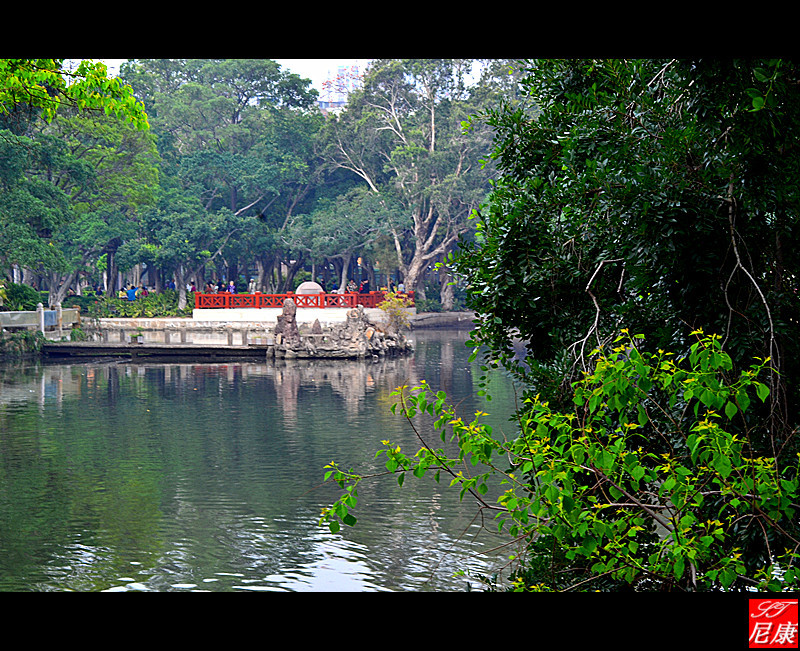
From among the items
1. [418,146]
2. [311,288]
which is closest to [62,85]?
[311,288]

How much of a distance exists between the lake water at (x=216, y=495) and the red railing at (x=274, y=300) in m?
16.7

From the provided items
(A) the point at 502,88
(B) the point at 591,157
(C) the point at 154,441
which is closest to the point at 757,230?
(B) the point at 591,157

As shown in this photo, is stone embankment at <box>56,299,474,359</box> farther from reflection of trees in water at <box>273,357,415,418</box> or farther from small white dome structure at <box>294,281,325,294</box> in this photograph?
small white dome structure at <box>294,281,325,294</box>

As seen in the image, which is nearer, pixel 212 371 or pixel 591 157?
pixel 591 157

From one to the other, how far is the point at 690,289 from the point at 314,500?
797cm

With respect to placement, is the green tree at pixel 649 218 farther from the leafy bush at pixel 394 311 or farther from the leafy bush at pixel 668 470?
the leafy bush at pixel 394 311

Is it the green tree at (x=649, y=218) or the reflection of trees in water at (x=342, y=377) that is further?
the reflection of trees in water at (x=342, y=377)

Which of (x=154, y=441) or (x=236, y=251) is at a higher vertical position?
(x=236, y=251)

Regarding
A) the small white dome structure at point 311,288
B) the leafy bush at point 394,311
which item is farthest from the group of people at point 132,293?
the leafy bush at point 394,311

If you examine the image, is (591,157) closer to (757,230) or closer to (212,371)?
(757,230)

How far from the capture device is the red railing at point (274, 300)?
39.7 meters

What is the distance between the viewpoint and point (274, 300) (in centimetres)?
4047

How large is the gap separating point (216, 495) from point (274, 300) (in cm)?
2879
